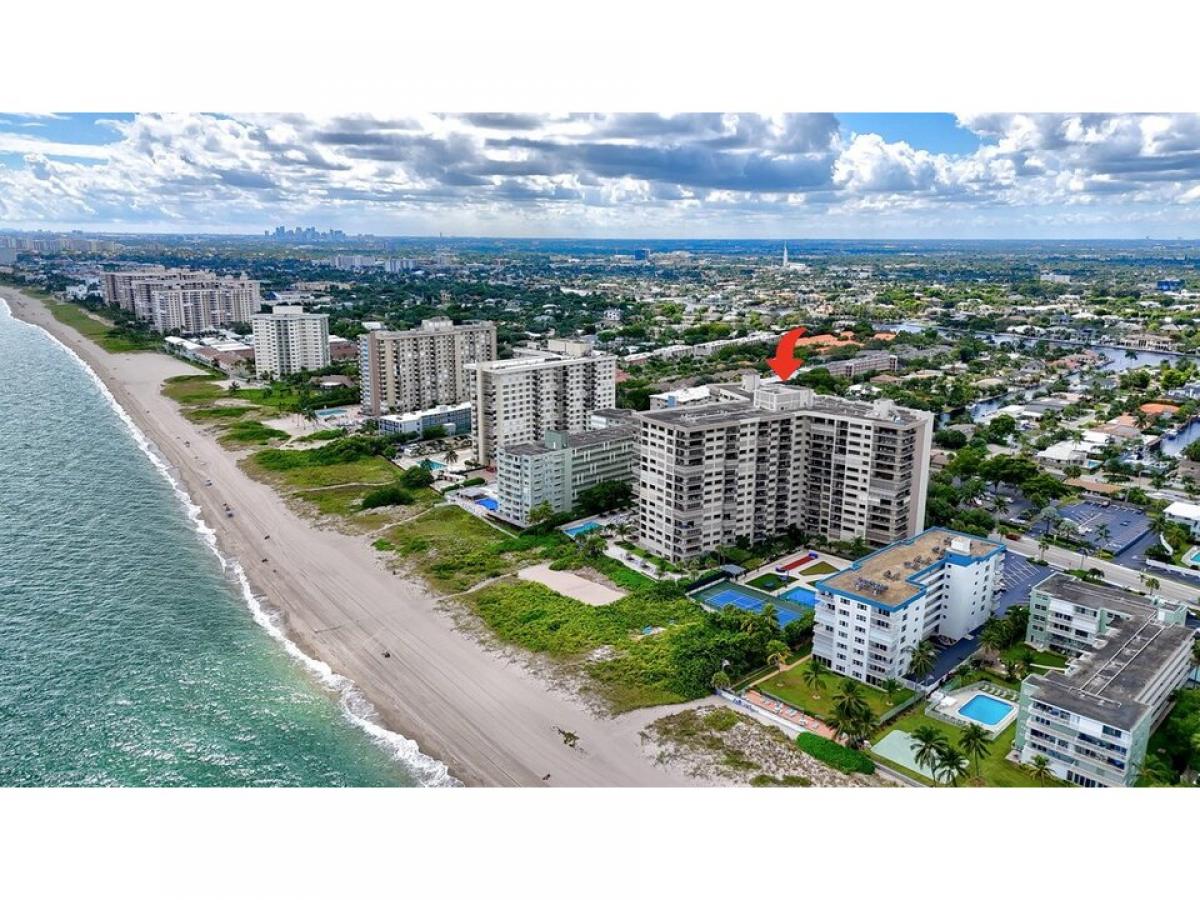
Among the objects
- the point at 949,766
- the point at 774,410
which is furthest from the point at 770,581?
the point at 949,766

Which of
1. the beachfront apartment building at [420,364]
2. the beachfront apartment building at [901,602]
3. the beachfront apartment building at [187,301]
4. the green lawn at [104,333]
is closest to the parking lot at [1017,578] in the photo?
the beachfront apartment building at [901,602]

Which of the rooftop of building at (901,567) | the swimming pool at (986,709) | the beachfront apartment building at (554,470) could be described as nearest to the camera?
the swimming pool at (986,709)

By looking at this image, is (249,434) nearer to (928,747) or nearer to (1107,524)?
(928,747)

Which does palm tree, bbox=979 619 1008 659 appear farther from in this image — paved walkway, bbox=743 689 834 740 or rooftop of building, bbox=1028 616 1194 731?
paved walkway, bbox=743 689 834 740

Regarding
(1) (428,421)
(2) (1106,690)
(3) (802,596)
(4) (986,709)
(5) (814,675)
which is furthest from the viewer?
(1) (428,421)

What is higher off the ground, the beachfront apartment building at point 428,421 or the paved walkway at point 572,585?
the beachfront apartment building at point 428,421

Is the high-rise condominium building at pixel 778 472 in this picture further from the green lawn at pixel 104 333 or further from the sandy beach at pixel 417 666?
the green lawn at pixel 104 333

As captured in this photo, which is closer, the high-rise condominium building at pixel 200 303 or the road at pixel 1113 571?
the road at pixel 1113 571
